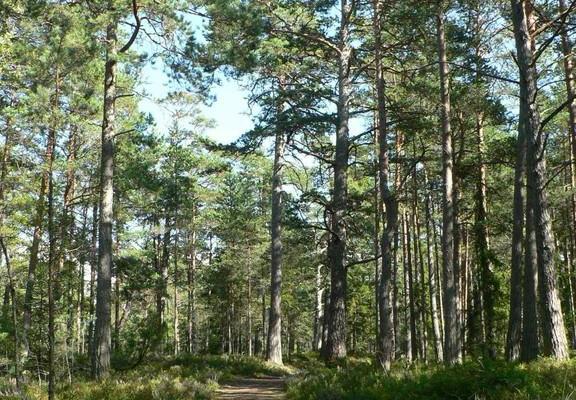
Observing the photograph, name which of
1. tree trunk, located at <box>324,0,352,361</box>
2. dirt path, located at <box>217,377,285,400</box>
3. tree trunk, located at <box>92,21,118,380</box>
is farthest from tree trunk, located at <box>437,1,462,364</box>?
tree trunk, located at <box>92,21,118,380</box>

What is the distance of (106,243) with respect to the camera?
12531mm

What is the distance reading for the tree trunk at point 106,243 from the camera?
1195 centimetres

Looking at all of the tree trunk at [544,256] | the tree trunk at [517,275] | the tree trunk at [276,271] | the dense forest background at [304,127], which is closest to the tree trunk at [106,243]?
the dense forest background at [304,127]

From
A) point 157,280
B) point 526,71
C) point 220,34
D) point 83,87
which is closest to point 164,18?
point 220,34

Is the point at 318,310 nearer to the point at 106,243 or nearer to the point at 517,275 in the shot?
the point at 517,275

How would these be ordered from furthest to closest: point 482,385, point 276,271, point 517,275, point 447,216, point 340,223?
point 276,271 → point 340,223 → point 447,216 → point 517,275 → point 482,385

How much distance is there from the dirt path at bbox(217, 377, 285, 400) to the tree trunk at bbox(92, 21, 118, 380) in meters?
2.99

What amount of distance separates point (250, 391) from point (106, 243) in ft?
16.9

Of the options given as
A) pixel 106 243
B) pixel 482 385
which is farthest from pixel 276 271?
pixel 482 385

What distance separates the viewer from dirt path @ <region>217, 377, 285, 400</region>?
10414 millimetres

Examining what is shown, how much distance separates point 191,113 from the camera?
27.8 metres

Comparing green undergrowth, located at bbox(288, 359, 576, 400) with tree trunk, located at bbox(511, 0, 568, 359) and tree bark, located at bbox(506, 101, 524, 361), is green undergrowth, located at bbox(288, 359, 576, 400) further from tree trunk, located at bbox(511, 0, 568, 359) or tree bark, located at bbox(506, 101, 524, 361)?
tree bark, located at bbox(506, 101, 524, 361)

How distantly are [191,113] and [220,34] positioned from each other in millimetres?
15102

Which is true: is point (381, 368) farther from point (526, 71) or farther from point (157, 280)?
point (157, 280)
